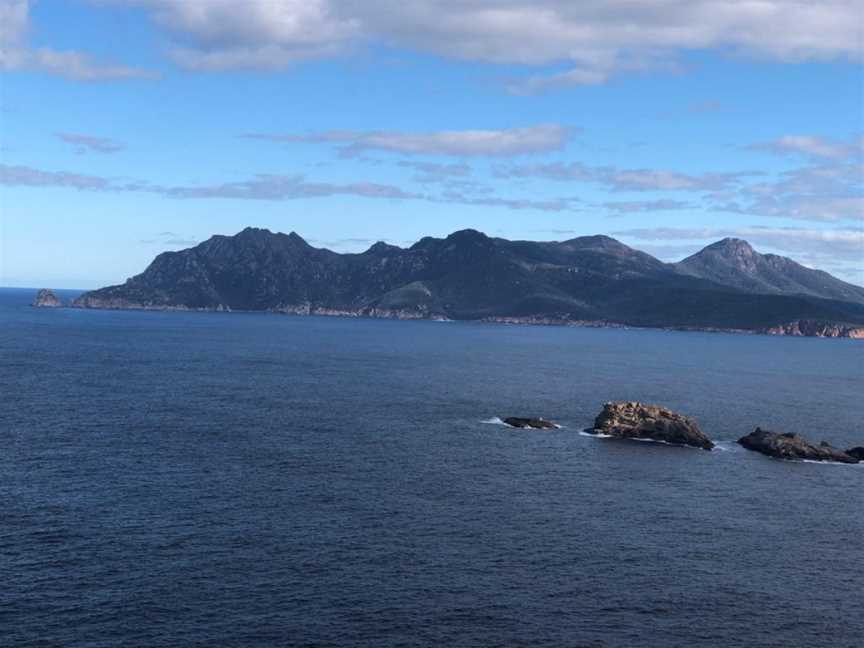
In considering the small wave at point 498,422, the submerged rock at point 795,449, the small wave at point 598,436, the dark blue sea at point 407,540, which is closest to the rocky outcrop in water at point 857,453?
the submerged rock at point 795,449

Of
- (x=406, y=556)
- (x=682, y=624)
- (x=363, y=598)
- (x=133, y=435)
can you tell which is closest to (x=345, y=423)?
(x=133, y=435)

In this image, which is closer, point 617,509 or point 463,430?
point 617,509

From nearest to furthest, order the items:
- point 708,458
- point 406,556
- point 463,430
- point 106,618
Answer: point 106,618, point 406,556, point 708,458, point 463,430

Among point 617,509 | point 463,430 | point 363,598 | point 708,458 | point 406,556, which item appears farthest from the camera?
point 463,430

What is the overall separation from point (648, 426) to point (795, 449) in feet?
84.8

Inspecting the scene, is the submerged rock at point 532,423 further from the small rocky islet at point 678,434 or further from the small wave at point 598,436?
the small wave at point 598,436

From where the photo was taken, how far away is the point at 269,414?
168750 mm

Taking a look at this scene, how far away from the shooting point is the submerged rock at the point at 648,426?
155 metres

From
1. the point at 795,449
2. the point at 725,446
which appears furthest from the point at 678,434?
the point at 795,449

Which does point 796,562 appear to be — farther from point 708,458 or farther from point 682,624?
point 708,458

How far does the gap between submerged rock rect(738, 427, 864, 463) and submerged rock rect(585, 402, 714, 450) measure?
9.17 meters

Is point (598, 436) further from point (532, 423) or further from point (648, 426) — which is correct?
point (532, 423)

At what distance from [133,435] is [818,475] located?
109207 mm

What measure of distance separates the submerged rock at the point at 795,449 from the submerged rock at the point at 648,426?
361 inches
